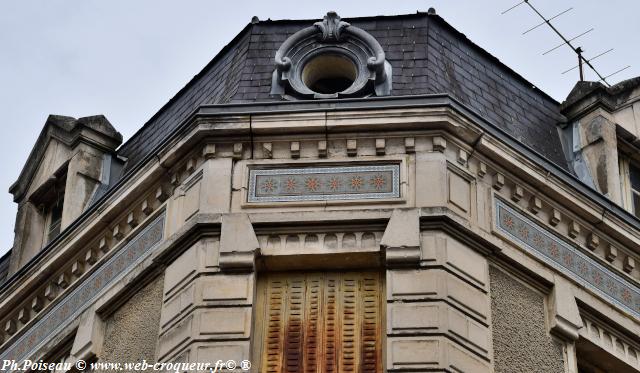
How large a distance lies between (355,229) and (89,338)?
413cm

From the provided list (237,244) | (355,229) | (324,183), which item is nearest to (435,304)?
(355,229)

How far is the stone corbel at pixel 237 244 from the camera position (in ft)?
73.9

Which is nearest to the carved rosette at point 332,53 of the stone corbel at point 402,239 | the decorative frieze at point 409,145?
the decorative frieze at point 409,145

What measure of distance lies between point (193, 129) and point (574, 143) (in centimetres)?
624

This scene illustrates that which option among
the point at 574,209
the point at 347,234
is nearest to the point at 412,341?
the point at 347,234

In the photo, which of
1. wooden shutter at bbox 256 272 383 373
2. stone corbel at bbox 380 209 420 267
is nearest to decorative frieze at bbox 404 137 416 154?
stone corbel at bbox 380 209 420 267

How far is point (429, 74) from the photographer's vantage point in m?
25.3

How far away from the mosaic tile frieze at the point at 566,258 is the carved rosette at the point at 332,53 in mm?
2562

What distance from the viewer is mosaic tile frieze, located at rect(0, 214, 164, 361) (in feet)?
79.6

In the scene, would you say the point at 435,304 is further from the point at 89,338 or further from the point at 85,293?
the point at 85,293

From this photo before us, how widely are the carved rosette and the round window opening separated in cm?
6

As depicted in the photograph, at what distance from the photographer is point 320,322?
73.3ft

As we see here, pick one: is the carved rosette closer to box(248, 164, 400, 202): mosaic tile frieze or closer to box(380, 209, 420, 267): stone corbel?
box(248, 164, 400, 202): mosaic tile frieze

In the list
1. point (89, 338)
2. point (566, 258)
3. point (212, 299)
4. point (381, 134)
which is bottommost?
point (212, 299)
